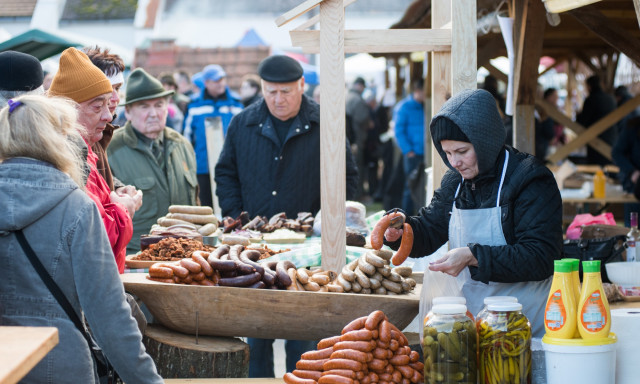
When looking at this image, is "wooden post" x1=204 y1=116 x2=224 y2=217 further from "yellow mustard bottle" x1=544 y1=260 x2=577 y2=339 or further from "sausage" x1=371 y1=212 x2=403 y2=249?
"yellow mustard bottle" x1=544 y1=260 x2=577 y2=339

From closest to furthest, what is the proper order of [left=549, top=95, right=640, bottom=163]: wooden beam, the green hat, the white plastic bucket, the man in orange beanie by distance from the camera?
the white plastic bucket < the man in orange beanie < the green hat < [left=549, top=95, right=640, bottom=163]: wooden beam

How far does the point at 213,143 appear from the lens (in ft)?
30.2

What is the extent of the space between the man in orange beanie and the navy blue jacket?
7.06 feet

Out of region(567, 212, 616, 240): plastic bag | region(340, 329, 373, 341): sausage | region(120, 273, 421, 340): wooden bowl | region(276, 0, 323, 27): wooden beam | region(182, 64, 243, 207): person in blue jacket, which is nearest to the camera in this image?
region(340, 329, 373, 341): sausage

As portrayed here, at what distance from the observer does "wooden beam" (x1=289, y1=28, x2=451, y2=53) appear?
4711 millimetres

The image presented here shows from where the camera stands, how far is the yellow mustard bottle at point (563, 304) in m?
3.29

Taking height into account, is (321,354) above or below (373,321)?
below

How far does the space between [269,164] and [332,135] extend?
1.84 m

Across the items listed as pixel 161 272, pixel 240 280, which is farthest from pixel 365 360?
pixel 161 272

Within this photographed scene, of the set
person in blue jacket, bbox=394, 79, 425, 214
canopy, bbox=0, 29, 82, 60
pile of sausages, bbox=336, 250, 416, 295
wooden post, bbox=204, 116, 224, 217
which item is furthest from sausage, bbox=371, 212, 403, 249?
person in blue jacket, bbox=394, 79, 425, 214

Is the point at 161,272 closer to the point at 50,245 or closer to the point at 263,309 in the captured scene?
the point at 263,309

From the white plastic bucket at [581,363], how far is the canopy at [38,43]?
8.74 meters

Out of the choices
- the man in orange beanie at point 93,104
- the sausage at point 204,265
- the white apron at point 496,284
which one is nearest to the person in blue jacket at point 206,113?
the sausage at point 204,265

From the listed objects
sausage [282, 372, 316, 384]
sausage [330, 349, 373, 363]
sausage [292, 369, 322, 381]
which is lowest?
sausage [282, 372, 316, 384]
